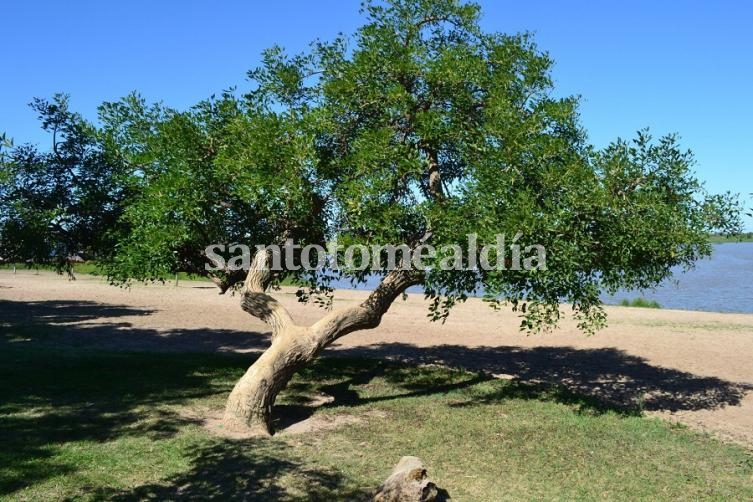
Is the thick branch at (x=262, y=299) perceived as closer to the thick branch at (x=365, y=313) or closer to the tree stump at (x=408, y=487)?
the thick branch at (x=365, y=313)

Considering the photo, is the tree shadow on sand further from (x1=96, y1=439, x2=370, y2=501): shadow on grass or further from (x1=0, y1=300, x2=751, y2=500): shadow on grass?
(x1=96, y1=439, x2=370, y2=501): shadow on grass

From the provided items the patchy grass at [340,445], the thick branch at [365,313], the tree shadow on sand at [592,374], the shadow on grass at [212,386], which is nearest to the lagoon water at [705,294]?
the tree shadow on sand at [592,374]

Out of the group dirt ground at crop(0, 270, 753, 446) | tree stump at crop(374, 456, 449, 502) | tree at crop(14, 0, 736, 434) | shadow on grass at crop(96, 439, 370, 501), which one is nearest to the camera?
tree stump at crop(374, 456, 449, 502)

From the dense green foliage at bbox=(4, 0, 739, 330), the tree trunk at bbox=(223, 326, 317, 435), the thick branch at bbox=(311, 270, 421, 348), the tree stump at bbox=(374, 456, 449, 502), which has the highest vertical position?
the dense green foliage at bbox=(4, 0, 739, 330)

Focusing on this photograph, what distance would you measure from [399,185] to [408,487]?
5507mm

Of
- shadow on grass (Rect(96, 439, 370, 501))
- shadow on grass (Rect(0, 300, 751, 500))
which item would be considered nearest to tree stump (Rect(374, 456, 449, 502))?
shadow on grass (Rect(96, 439, 370, 501))

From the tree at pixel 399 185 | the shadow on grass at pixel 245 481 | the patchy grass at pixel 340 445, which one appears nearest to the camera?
the shadow on grass at pixel 245 481

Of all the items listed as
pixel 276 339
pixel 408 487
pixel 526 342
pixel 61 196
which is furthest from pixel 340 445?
pixel 526 342

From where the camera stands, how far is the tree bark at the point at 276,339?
977 cm

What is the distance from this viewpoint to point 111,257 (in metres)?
12.9

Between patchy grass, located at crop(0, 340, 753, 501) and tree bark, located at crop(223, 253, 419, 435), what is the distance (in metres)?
0.56

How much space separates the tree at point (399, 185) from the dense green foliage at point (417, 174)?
32 mm

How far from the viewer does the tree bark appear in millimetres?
9773

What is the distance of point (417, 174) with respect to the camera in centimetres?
1082
